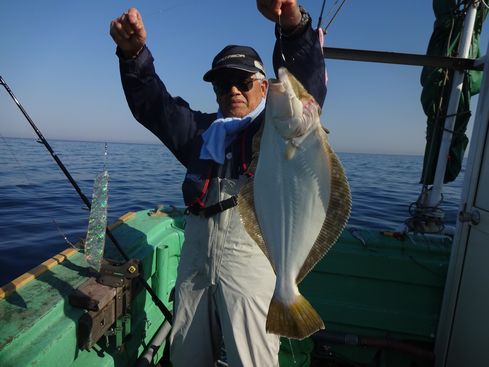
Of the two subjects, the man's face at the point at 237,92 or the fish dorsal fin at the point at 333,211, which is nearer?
the fish dorsal fin at the point at 333,211

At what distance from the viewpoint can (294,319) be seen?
1.65 meters

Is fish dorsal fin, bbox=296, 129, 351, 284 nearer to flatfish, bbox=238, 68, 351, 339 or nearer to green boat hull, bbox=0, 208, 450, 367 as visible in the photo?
flatfish, bbox=238, 68, 351, 339

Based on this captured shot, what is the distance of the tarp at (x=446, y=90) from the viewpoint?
399 cm

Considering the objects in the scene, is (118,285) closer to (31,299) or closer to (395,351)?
(31,299)

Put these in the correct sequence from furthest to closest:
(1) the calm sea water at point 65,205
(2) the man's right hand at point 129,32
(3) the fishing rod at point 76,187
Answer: (1) the calm sea water at point 65,205 < (3) the fishing rod at point 76,187 < (2) the man's right hand at point 129,32

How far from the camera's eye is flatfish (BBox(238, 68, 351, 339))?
1585mm

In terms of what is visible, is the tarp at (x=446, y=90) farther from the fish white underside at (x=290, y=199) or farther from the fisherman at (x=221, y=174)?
the fish white underside at (x=290, y=199)

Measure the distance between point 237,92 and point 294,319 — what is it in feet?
5.09

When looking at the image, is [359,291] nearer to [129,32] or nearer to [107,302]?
[107,302]

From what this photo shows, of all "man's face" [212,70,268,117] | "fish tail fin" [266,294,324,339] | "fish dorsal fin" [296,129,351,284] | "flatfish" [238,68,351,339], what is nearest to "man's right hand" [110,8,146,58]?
"man's face" [212,70,268,117]

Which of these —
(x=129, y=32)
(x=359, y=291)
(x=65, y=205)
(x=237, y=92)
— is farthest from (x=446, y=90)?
(x=65, y=205)

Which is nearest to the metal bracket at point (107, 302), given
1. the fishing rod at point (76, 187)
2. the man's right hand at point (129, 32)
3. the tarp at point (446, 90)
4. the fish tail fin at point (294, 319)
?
the fishing rod at point (76, 187)

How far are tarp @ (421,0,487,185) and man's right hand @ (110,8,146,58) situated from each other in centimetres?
349

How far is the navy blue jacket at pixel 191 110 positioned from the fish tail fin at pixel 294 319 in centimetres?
95
